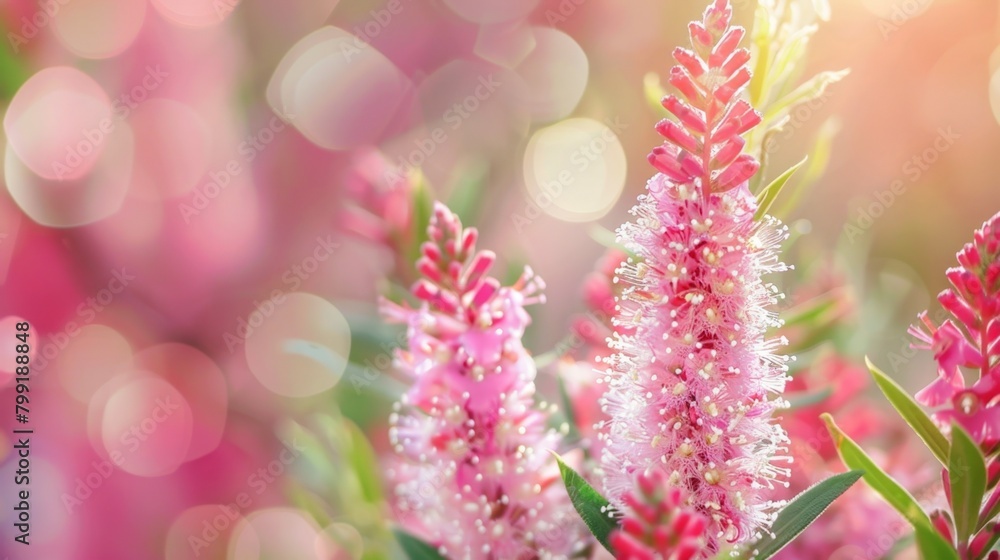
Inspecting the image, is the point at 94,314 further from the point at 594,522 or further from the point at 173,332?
the point at 594,522

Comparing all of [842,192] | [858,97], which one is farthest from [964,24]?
[842,192]

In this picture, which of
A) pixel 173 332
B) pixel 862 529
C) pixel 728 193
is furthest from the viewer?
pixel 173 332

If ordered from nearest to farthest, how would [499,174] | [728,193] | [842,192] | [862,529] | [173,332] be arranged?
[728,193]
[862,529]
[173,332]
[499,174]
[842,192]

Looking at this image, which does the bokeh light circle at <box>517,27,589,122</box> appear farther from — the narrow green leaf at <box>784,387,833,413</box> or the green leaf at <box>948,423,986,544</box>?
the green leaf at <box>948,423,986,544</box>

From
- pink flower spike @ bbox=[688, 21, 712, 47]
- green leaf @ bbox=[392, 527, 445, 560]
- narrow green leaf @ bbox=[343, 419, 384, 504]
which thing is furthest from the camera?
narrow green leaf @ bbox=[343, 419, 384, 504]

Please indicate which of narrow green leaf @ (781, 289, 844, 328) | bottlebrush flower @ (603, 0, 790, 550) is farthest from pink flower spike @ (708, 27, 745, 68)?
narrow green leaf @ (781, 289, 844, 328)

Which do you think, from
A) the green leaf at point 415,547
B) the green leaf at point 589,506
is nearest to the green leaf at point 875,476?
the green leaf at point 589,506
